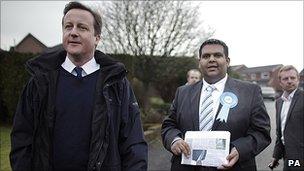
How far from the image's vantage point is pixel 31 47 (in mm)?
55094

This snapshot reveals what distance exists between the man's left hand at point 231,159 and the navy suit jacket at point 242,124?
36 millimetres

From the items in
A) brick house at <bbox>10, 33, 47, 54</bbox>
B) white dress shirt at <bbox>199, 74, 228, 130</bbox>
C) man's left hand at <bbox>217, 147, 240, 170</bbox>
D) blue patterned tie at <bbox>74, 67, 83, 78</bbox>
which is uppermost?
brick house at <bbox>10, 33, 47, 54</bbox>

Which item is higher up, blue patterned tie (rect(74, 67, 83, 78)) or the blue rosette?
blue patterned tie (rect(74, 67, 83, 78))

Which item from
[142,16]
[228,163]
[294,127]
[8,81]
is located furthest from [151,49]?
[228,163]

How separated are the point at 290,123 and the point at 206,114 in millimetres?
2042

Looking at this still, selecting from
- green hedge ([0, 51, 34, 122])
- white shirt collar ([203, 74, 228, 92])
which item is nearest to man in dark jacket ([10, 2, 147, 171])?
white shirt collar ([203, 74, 228, 92])

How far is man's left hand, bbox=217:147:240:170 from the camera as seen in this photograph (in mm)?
3195

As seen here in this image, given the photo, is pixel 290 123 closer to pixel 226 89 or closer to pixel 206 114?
pixel 226 89

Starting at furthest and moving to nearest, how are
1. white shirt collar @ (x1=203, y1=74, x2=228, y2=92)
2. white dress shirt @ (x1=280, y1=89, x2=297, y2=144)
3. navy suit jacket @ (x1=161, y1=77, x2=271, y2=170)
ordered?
white dress shirt @ (x1=280, y1=89, x2=297, y2=144) < white shirt collar @ (x1=203, y1=74, x2=228, y2=92) < navy suit jacket @ (x1=161, y1=77, x2=271, y2=170)

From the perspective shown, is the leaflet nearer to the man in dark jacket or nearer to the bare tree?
the man in dark jacket

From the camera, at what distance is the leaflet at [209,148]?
3.25m

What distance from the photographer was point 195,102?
3.63 metres

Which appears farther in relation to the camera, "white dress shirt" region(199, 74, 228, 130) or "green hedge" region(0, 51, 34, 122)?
"green hedge" region(0, 51, 34, 122)

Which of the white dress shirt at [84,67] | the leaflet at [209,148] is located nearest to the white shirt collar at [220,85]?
the leaflet at [209,148]
